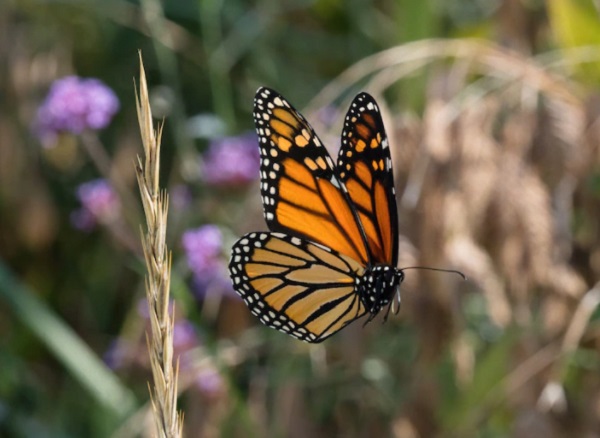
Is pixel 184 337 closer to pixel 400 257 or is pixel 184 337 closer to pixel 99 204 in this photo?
pixel 99 204

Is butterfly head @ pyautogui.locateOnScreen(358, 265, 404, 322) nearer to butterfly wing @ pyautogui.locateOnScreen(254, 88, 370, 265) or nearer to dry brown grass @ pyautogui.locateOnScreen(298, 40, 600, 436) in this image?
butterfly wing @ pyautogui.locateOnScreen(254, 88, 370, 265)

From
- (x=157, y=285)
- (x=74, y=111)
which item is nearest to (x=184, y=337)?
(x=74, y=111)

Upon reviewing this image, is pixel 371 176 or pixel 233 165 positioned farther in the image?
pixel 233 165

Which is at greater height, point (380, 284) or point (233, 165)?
point (233, 165)

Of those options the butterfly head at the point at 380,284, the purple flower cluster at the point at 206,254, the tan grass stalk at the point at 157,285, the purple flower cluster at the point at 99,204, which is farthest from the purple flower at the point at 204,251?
the tan grass stalk at the point at 157,285

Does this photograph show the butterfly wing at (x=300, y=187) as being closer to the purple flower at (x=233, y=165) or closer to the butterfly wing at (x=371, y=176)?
the butterfly wing at (x=371, y=176)

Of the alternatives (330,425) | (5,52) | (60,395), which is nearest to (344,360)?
(330,425)
